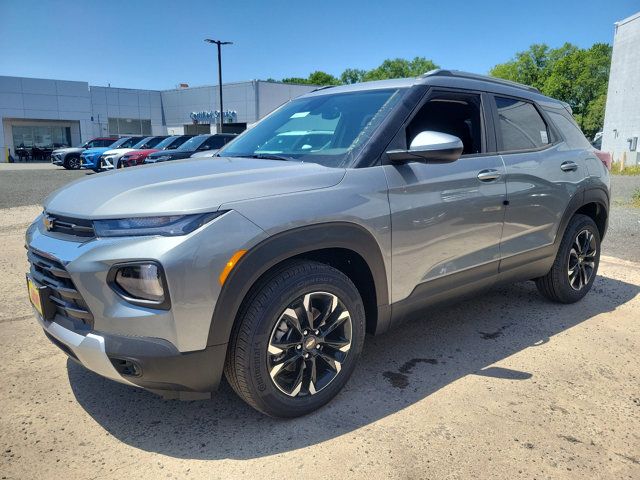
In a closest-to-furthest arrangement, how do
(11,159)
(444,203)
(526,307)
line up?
(444,203), (526,307), (11,159)

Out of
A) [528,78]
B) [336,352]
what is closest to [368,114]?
[336,352]

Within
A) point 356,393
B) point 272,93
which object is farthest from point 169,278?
point 272,93

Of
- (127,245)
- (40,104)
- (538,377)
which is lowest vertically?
(538,377)

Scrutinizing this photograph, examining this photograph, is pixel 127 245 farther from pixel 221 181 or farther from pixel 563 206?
pixel 563 206

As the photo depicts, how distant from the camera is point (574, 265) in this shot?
450cm

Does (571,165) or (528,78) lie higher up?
(528,78)

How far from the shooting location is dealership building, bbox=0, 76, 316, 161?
132 feet

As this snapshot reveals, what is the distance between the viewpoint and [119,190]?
247 centimetres

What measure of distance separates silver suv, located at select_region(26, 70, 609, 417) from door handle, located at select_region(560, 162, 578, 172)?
0.51 feet

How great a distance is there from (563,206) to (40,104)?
46.0 m

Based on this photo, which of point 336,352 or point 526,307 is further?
point 526,307

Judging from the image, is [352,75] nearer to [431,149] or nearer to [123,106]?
[123,106]

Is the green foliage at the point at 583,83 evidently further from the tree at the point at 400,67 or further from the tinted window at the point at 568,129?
the tinted window at the point at 568,129

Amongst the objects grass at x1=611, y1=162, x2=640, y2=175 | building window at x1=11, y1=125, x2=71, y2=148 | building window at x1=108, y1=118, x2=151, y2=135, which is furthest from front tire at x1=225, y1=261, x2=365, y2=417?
building window at x1=108, y1=118, x2=151, y2=135
